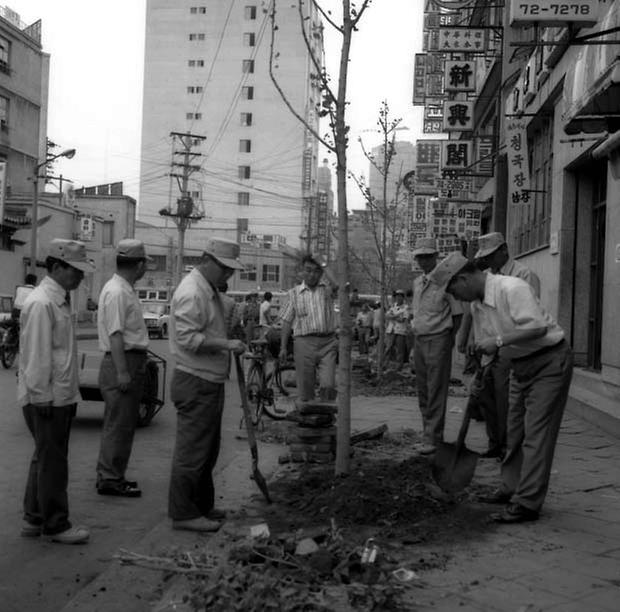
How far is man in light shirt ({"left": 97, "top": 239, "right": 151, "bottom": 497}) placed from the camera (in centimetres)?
683

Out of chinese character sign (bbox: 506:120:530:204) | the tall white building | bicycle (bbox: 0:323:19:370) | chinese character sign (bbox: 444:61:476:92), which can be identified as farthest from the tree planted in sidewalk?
the tall white building

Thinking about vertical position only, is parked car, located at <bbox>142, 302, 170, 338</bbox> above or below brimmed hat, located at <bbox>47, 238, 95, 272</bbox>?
below

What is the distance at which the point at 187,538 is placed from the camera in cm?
556

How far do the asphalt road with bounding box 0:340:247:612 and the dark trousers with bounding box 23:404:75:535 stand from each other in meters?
0.17

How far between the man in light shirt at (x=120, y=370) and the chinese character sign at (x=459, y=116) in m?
16.2

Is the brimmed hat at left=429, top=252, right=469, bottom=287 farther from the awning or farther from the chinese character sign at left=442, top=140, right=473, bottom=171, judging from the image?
the chinese character sign at left=442, top=140, right=473, bottom=171

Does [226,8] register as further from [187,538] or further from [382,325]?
[187,538]

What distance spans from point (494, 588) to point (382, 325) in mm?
12503

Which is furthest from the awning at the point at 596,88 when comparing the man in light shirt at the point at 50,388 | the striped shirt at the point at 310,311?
the man in light shirt at the point at 50,388

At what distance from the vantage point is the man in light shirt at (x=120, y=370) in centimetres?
683

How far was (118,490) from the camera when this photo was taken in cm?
687

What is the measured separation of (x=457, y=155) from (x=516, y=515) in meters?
18.0

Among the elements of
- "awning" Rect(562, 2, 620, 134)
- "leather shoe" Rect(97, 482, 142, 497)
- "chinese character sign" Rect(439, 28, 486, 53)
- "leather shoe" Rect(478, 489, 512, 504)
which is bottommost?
"leather shoe" Rect(97, 482, 142, 497)

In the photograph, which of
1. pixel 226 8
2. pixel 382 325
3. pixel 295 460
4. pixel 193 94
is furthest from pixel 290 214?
pixel 295 460
